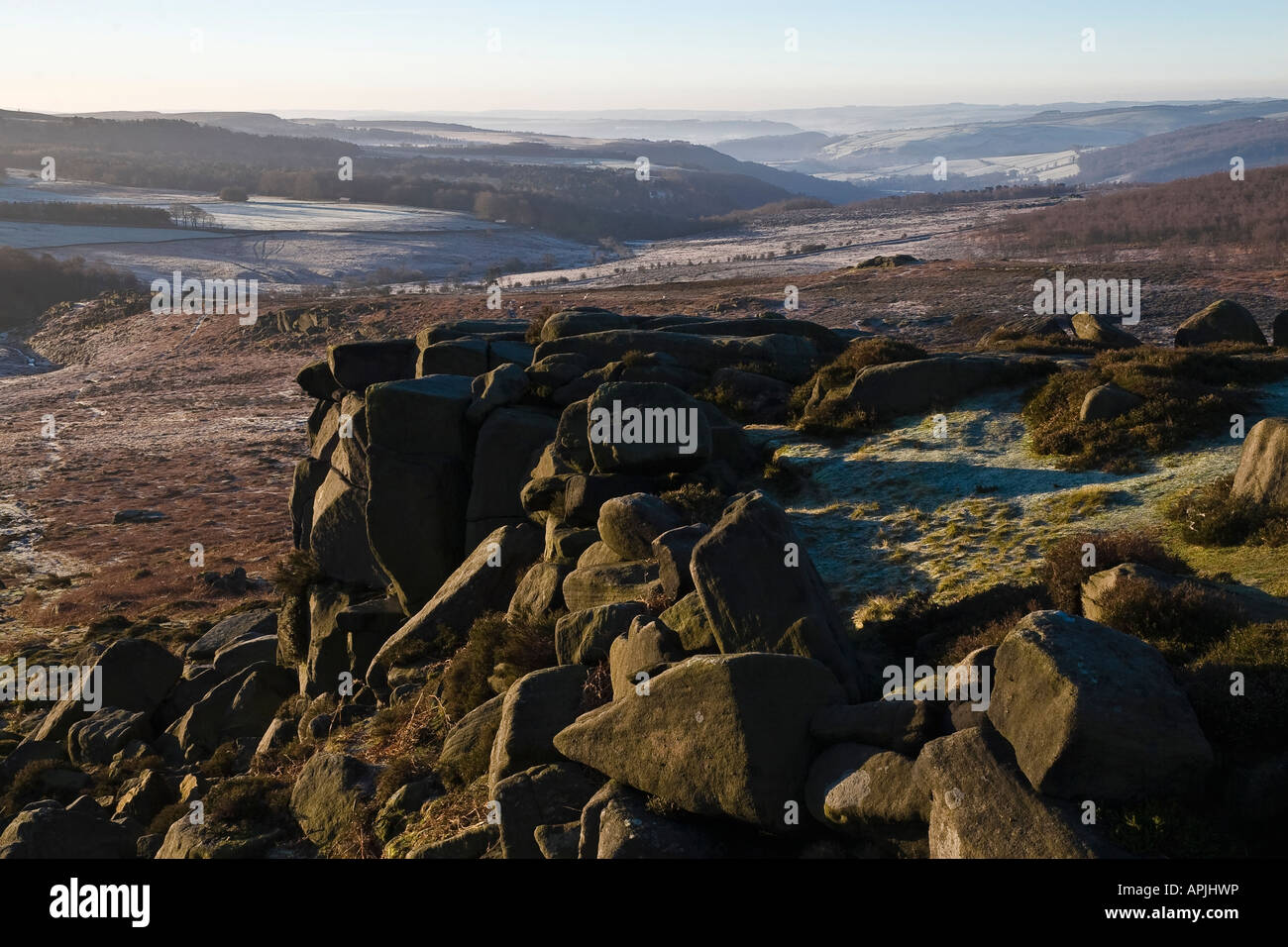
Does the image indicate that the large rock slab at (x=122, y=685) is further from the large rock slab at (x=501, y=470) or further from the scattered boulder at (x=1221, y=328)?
the scattered boulder at (x=1221, y=328)

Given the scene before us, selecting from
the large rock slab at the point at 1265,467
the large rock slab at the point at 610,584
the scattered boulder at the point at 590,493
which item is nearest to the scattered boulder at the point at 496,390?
the scattered boulder at the point at 590,493

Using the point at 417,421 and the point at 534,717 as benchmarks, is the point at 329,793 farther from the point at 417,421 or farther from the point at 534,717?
the point at 417,421

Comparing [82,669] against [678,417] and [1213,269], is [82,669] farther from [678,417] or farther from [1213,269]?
[1213,269]

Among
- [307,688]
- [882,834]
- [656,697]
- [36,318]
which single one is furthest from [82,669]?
[36,318]

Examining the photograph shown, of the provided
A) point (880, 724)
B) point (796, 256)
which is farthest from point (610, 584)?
point (796, 256)

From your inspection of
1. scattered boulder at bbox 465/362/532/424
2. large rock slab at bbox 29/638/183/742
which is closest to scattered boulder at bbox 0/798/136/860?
large rock slab at bbox 29/638/183/742

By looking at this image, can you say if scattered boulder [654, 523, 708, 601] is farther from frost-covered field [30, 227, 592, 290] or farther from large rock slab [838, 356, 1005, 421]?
frost-covered field [30, 227, 592, 290]

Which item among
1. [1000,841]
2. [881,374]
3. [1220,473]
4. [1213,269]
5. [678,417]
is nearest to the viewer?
[1000,841]
